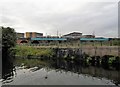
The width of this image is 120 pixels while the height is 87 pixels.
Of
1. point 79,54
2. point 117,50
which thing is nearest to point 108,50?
point 117,50

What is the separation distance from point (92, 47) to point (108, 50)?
4279 mm

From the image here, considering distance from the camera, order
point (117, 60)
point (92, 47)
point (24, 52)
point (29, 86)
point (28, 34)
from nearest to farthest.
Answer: point (29, 86) < point (117, 60) < point (92, 47) < point (24, 52) < point (28, 34)

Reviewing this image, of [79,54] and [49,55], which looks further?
[49,55]

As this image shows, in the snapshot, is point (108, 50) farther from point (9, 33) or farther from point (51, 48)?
point (9, 33)

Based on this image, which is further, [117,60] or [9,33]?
[9,33]

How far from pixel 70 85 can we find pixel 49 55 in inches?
1187

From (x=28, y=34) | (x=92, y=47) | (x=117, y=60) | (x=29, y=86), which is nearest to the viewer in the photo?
(x=29, y=86)

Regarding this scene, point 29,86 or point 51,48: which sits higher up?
point 51,48

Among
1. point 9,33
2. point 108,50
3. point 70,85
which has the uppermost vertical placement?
point 9,33

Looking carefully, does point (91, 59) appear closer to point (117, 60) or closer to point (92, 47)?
point (92, 47)

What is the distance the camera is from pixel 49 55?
51.6m

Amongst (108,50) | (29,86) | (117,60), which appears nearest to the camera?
(29,86)

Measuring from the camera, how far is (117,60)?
117ft

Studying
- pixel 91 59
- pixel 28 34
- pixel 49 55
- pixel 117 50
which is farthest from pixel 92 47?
pixel 28 34
